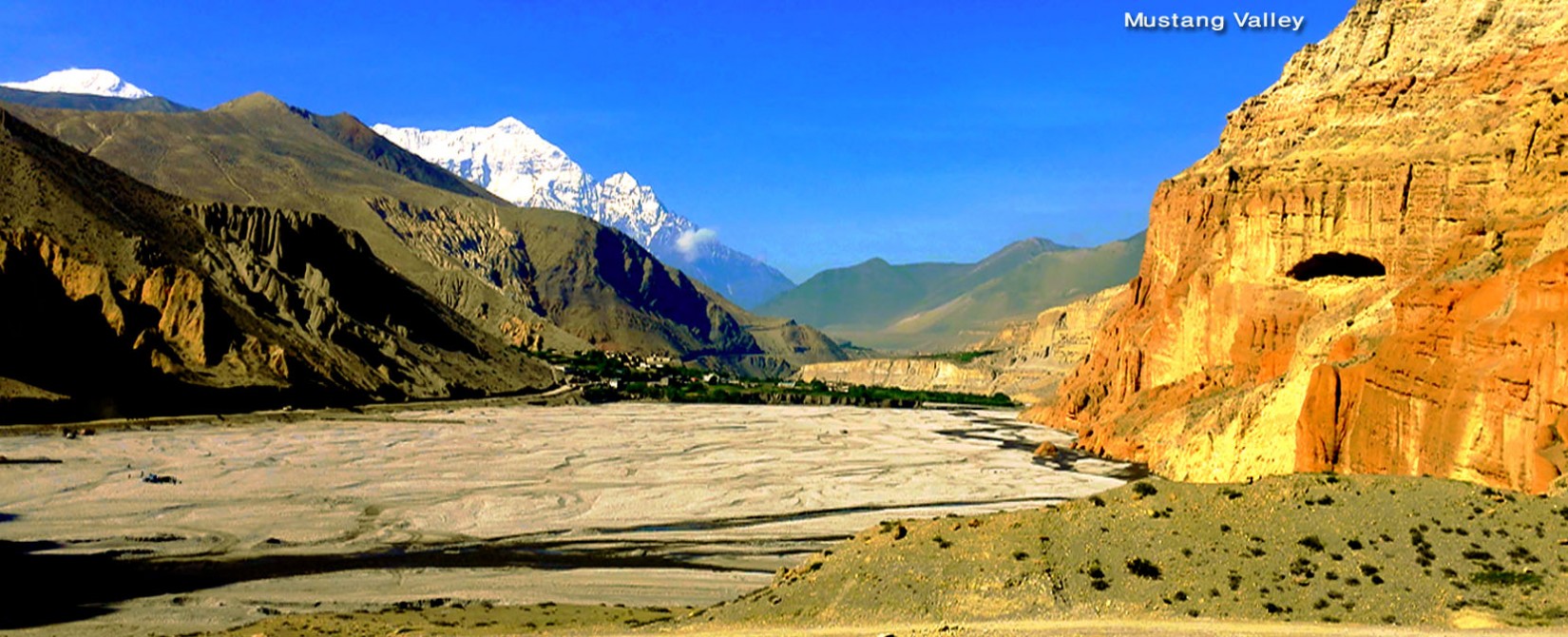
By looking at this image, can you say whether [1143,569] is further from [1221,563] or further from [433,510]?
[433,510]

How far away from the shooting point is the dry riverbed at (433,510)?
36.2 metres

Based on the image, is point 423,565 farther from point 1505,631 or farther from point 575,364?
point 575,364

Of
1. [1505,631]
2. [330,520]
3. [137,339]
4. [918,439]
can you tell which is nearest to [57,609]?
[330,520]

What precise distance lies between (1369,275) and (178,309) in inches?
3711

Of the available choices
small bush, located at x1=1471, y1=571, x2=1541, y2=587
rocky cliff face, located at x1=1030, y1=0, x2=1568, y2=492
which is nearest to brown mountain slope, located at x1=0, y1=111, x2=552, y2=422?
rocky cliff face, located at x1=1030, y1=0, x2=1568, y2=492

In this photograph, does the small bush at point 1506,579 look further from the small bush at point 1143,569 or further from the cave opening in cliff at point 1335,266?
the cave opening in cliff at point 1335,266

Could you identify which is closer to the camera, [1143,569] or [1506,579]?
[1506,579]

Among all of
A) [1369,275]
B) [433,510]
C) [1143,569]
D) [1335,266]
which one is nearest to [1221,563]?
[1143,569]

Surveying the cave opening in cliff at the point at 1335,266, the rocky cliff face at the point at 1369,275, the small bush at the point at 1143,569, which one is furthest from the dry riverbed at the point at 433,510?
the cave opening in cliff at the point at 1335,266

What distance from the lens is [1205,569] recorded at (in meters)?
22.7

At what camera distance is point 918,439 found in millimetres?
101000

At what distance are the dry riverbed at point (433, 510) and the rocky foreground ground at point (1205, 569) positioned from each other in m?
11.0

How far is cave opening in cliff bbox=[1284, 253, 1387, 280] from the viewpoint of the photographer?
68.1 metres

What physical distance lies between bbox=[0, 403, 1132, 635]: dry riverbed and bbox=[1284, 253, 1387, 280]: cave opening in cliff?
1708 cm
